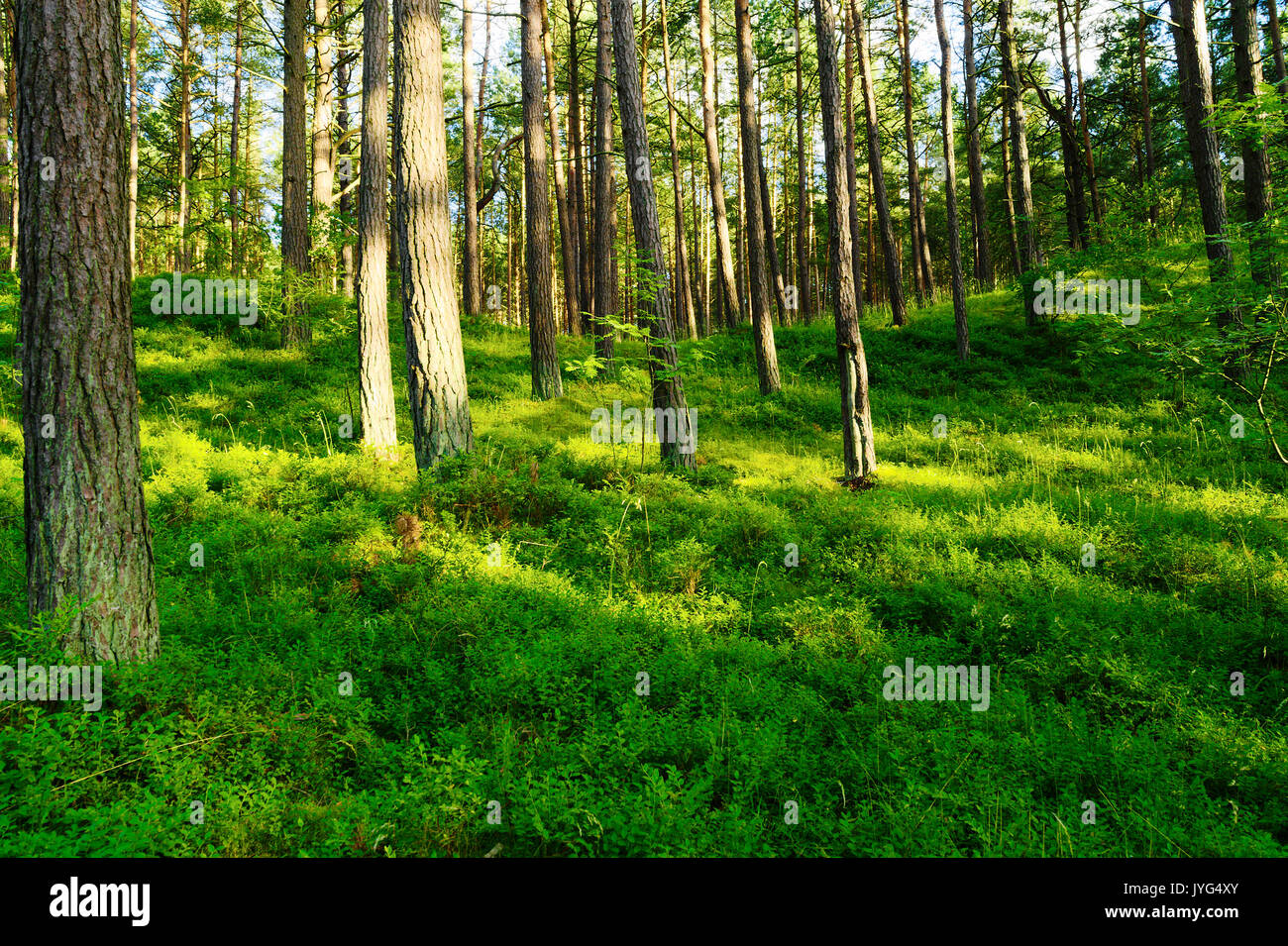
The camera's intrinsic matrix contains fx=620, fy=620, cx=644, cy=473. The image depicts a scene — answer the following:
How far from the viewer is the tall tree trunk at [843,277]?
8.30 metres

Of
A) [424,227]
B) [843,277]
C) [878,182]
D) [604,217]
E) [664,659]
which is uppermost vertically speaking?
[878,182]

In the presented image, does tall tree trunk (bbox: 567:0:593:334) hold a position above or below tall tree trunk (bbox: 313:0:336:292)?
above

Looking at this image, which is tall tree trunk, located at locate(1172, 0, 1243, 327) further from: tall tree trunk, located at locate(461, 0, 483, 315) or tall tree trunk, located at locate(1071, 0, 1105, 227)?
tall tree trunk, located at locate(461, 0, 483, 315)

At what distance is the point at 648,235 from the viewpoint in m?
8.39

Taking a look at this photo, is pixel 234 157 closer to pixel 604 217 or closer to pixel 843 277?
pixel 604 217

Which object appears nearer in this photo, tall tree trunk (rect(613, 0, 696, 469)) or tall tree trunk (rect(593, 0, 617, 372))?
tall tree trunk (rect(613, 0, 696, 469))

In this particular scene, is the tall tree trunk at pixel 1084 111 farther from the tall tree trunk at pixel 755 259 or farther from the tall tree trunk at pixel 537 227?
the tall tree trunk at pixel 537 227

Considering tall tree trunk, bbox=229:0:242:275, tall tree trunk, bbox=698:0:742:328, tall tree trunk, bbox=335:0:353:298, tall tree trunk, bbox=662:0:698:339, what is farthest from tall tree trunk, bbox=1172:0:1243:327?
tall tree trunk, bbox=335:0:353:298

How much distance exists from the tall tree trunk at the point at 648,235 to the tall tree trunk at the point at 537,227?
4280 mm

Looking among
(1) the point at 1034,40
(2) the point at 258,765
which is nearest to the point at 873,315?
(1) the point at 1034,40

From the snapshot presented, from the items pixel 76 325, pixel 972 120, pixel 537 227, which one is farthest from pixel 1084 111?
pixel 76 325

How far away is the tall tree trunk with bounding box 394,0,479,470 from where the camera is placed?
7.05 m

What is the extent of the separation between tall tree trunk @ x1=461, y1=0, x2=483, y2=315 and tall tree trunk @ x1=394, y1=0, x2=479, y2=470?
10353mm

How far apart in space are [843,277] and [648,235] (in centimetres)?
273
